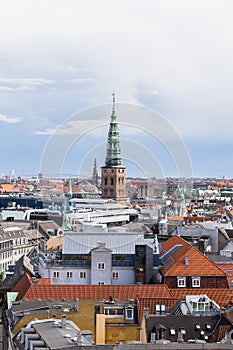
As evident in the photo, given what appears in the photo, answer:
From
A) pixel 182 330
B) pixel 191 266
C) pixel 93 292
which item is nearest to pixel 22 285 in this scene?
pixel 93 292

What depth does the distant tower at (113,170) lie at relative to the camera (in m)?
148

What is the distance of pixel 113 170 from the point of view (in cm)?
15388

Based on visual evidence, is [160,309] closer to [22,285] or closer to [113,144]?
[22,285]

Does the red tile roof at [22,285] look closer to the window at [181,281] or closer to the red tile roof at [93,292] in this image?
the red tile roof at [93,292]

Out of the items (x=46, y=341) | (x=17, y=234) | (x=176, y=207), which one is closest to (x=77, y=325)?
(x=46, y=341)

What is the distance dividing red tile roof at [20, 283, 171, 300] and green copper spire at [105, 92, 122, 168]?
107 metres

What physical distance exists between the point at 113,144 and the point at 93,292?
355ft

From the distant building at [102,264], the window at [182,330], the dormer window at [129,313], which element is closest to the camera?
the window at [182,330]

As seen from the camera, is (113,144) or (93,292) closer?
(93,292)

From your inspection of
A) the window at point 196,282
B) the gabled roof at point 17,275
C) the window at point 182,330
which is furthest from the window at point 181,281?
the window at point 182,330

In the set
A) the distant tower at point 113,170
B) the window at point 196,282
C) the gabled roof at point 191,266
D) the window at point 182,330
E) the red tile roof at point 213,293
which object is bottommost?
the window at point 182,330

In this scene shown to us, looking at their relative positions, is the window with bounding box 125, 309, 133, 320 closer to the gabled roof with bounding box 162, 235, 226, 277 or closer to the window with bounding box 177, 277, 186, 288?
the window with bounding box 177, 277, 186, 288

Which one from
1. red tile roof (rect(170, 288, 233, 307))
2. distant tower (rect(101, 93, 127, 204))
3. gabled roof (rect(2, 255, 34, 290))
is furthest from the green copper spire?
red tile roof (rect(170, 288, 233, 307))

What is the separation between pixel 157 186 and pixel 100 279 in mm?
151030
